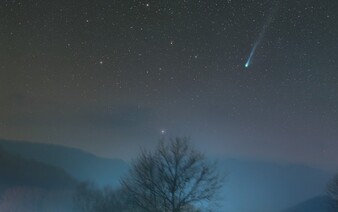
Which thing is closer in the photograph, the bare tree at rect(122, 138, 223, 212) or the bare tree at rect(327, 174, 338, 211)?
the bare tree at rect(122, 138, 223, 212)

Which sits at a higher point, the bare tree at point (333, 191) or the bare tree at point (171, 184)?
the bare tree at point (333, 191)

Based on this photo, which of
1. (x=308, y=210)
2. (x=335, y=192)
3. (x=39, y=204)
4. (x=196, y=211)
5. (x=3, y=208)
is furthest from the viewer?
(x=308, y=210)

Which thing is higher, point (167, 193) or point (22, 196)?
point (22, 196)

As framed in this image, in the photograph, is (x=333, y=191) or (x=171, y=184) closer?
(x=171, y=184)

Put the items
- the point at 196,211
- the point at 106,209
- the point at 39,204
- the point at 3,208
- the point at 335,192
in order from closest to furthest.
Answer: the point at 196,211 < the point at 335,192 < the point at 106,209 < the point at 3,208 < the point at 39,204

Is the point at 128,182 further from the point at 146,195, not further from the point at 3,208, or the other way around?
the point at 3,208

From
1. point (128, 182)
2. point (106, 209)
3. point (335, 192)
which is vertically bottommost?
point (128, 182)

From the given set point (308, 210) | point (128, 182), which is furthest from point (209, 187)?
point (308, 210)

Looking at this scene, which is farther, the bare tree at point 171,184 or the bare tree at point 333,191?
the bare tree at point 333,191

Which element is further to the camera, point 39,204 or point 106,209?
point 39,204

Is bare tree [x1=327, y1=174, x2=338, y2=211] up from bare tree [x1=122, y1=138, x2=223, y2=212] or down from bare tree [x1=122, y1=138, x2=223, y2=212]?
up
